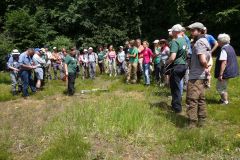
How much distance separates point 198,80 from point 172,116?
4.40 feet

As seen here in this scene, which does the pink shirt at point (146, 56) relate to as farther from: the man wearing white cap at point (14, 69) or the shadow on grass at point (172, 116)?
the shadow on grass at point (172, 116)

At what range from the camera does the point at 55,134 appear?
27.7 feet

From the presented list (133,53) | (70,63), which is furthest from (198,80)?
(133,53)

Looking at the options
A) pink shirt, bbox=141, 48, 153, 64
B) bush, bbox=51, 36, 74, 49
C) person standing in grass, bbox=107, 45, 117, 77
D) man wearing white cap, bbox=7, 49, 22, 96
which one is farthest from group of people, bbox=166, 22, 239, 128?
bush, bbox=51, 36, 74, 49

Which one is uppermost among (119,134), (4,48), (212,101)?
(4,48)

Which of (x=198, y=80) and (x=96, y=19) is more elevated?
(x=96, y=19)

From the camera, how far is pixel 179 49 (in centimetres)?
990

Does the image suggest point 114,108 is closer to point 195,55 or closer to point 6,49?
point 195,55

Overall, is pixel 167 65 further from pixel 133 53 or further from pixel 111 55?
pixel 111 55

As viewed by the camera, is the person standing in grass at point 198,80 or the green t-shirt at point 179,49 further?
the green t-shirt at point 179,49

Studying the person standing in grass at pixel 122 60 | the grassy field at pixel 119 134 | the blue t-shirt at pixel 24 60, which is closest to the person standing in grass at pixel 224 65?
the grassy field at pixel 119 134

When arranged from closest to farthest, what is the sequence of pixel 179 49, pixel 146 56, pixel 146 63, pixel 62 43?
1. pixel 179 49
2. pixel 146 63
3. pixel 146 56
4. pixel 62 43

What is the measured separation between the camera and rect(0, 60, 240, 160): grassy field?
24.1 ft

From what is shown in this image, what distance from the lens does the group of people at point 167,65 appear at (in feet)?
28.7
